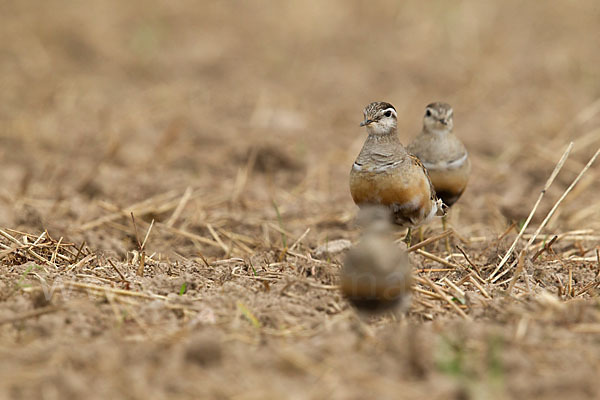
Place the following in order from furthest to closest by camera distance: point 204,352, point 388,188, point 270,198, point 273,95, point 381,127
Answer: point 273,95 < point 270,198 < point 381,127 < point 388,188 < point 204,352

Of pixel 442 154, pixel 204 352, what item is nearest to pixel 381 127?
pixel 442 154

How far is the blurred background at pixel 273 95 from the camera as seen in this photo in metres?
7.12

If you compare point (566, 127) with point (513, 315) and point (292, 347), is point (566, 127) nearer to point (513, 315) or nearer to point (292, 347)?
point (513, 315)

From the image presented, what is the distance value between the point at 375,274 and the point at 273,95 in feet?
21.8

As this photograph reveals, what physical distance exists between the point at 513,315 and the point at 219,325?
1.49 m

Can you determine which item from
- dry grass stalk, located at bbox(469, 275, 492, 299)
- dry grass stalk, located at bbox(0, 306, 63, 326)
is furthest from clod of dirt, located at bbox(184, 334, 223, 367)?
dry grass stalk, located at bbox(469, 275, 492, 299)

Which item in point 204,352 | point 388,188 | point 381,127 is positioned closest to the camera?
point 204,352

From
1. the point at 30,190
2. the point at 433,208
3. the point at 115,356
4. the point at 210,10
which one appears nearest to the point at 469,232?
the point at 433,208

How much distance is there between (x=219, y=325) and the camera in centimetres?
377

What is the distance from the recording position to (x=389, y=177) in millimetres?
4398

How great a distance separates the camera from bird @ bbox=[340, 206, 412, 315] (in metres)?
3.54

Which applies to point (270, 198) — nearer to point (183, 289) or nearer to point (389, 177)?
point (389, 177)

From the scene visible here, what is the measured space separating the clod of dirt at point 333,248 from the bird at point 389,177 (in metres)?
0.69

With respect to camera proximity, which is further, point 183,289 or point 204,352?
point 183,289
